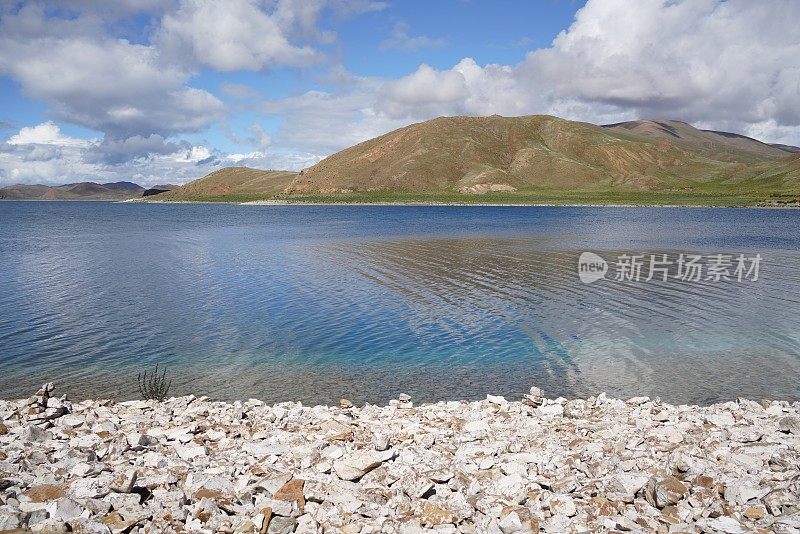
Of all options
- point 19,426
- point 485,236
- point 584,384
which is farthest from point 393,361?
point 485,236

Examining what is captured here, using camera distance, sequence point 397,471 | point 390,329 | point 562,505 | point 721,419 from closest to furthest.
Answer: point 562,505
point 397,471
point 721,419
point 390,329

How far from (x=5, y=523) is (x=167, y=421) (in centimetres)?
505

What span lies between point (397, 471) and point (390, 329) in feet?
51.7

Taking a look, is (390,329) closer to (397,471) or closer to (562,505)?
(397,471)

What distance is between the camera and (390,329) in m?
26.1

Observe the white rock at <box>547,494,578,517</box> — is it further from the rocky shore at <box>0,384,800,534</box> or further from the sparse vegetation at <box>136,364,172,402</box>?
the sparse vegetation at <box>136,364,172,402</box>

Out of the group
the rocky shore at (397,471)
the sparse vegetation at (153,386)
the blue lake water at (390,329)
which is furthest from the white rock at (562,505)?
the sparse vegetation at (153,386)

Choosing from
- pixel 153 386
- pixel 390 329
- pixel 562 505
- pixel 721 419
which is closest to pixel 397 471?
pixel 562 505

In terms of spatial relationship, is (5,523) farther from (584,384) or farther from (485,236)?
(485,236)

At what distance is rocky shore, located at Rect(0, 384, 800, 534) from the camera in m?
8.63

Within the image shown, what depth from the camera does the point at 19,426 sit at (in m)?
12.2

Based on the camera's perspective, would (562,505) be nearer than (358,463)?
Yes

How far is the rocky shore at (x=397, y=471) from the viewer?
863 cm

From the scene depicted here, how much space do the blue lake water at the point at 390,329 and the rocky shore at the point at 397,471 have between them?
465 cm
